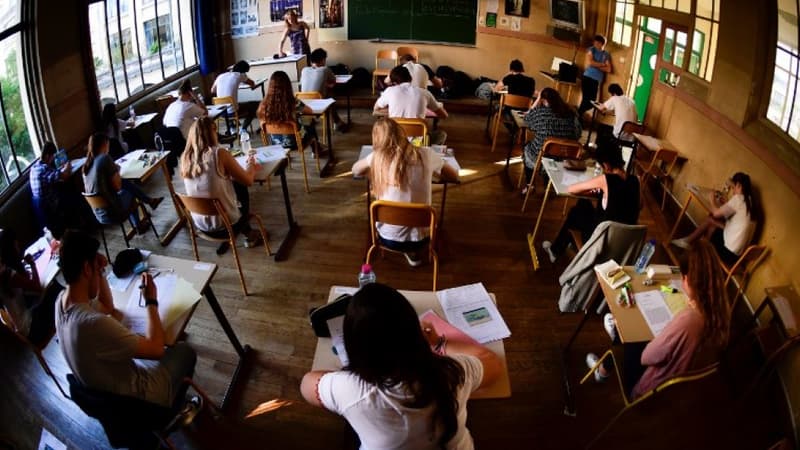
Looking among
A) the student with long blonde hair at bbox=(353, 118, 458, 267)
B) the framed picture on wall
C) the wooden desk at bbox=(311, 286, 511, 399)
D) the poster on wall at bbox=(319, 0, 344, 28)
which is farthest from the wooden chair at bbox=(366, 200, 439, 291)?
the poster on wall at bbox=(319, 0, 344, 28)

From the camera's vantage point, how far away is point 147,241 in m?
5.00

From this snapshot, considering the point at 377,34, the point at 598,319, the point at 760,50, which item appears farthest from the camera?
the point at 377,34

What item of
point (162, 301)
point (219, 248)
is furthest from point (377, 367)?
point (219, 248)

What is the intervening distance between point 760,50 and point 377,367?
5062 millimetres

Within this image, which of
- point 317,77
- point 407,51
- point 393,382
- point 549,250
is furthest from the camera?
point 407,51

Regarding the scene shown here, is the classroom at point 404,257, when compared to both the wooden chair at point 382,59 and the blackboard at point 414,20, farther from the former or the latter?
the blackboard at point 414,20

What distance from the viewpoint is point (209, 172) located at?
3.84 m

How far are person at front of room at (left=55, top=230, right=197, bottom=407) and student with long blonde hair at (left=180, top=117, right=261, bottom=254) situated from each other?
147 centimetres

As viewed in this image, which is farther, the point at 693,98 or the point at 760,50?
the point at 693,98

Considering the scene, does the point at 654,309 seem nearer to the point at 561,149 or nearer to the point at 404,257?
the point at 404,257

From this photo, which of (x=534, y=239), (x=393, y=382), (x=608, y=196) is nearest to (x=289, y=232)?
(x=534, y=239)

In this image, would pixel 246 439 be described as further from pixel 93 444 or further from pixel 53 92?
pixel 53 92

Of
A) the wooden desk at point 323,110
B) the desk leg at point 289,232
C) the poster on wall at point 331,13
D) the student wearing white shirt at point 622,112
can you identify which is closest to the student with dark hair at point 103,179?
the desk leg at point 289,232

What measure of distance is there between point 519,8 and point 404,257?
22.1 ft
